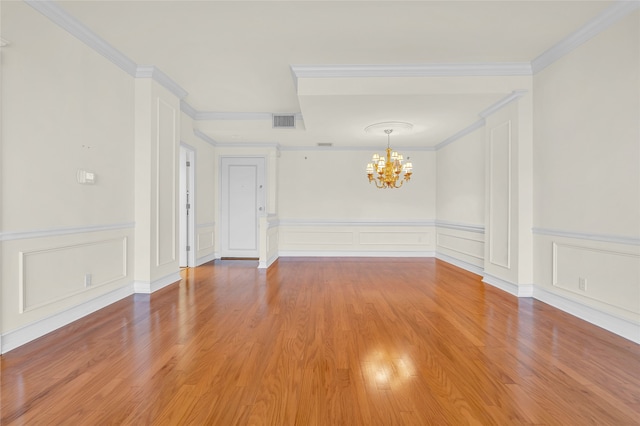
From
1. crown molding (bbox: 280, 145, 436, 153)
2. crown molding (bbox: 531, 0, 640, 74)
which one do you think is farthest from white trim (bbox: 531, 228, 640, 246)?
crown molding (bbox: 280, 145, 436, 153)

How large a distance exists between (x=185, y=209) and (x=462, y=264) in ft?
17.3

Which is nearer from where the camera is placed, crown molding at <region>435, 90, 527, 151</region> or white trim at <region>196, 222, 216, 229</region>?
crown molding at <region>435, 90, 527, 151</region>

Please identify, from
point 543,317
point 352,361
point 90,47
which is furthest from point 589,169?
point 90,47

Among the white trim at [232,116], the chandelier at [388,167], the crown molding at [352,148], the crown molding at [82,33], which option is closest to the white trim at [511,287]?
the chandelier at [388,167]

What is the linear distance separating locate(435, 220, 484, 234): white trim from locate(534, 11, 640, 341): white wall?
1.46m

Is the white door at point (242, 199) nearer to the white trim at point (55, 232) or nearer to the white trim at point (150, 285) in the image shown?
the white trim at point (150, 285)

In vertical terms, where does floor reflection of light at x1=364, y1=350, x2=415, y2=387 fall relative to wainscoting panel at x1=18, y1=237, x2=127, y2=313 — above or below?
below

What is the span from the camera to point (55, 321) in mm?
2742

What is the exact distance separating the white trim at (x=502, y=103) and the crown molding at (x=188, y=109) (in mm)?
4687

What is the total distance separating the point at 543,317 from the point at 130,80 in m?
5.34

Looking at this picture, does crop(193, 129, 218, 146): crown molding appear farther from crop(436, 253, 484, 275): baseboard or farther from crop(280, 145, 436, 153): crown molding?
crop(436, 253, 484, 275): baseboard

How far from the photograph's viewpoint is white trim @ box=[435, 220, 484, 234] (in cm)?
525

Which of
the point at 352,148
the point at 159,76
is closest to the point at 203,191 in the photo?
the point at 159,76

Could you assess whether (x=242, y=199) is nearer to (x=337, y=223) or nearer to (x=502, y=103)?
(x=337, y=223)
